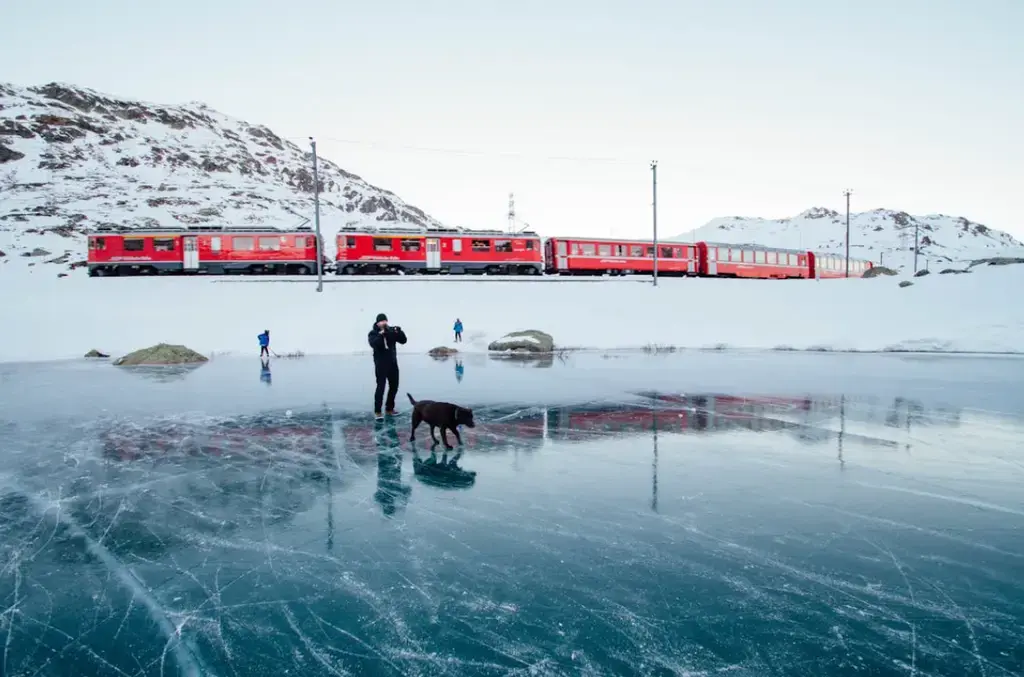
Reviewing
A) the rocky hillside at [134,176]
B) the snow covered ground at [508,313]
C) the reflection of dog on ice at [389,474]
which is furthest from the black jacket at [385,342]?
the rocky hillside at [134,176]

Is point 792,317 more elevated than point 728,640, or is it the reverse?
point 792,317

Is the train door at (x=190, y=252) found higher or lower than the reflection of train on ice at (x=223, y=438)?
higher

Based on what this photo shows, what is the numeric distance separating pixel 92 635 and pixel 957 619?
504 cm

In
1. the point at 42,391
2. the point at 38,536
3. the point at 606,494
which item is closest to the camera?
the point at 38,536

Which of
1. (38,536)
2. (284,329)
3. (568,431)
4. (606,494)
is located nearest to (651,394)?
(568,431)

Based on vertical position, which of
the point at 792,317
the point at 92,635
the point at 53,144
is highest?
the point at 53,144

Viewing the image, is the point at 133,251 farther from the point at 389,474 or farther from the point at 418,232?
the point at 389,474

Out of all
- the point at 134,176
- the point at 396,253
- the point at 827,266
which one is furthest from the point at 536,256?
the point at 134,176

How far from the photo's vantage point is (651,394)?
12.3 metres

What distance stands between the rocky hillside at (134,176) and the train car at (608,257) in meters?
31.8

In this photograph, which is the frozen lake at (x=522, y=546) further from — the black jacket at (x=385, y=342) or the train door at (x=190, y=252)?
the train door at (x=190, y=252)

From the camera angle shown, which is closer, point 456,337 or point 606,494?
point 606,494

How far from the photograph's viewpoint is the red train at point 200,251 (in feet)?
112

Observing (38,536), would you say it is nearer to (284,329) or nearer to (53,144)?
(284,329)
